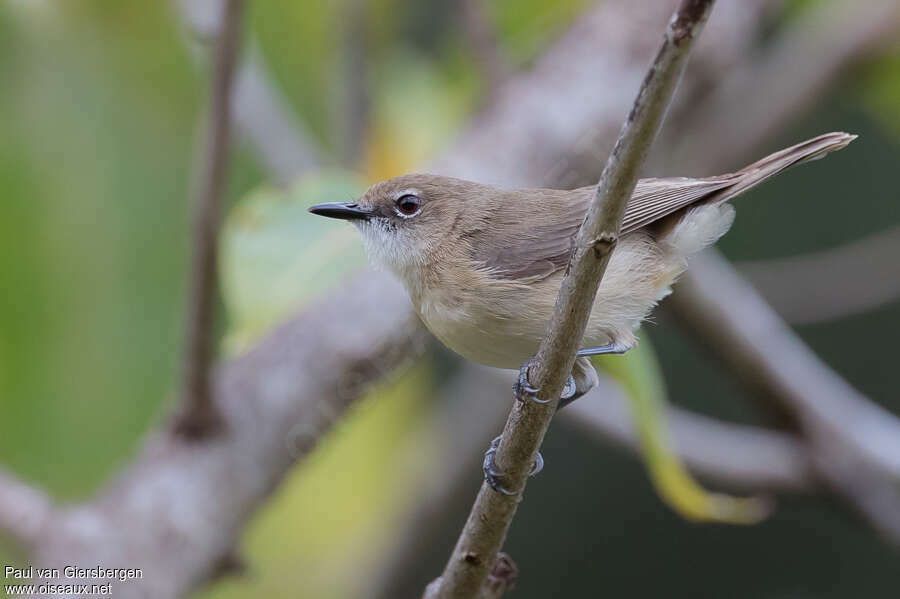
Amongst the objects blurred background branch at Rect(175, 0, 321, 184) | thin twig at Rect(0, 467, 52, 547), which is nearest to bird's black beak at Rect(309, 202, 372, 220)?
thin twig at Rect(0, 467, 52, 547)

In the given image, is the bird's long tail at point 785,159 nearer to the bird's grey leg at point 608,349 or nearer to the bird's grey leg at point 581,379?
the bird's grey leg at point 608,349

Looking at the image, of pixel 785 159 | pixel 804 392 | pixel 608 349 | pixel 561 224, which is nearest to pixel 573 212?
pixel 561 224

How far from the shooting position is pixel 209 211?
2844mm

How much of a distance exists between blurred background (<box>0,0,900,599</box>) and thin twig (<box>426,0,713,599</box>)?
1.25 m

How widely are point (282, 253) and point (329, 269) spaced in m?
0.16

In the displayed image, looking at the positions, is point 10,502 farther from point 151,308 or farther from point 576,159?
point 576,159

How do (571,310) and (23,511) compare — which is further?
(23,511)

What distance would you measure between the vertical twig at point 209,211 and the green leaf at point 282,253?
101mm

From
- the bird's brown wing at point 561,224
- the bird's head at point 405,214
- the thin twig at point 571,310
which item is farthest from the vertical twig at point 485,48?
the thin twig at point 571,310

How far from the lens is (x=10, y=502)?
127 inches

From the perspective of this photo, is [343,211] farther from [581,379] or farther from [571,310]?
[571,310]

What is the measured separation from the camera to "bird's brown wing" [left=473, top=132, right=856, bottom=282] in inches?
89.3

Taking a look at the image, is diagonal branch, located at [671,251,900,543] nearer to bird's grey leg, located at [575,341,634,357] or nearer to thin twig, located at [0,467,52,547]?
bird's grey leg, located at [575,341,634,357]

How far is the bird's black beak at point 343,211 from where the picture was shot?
8.83 ft
